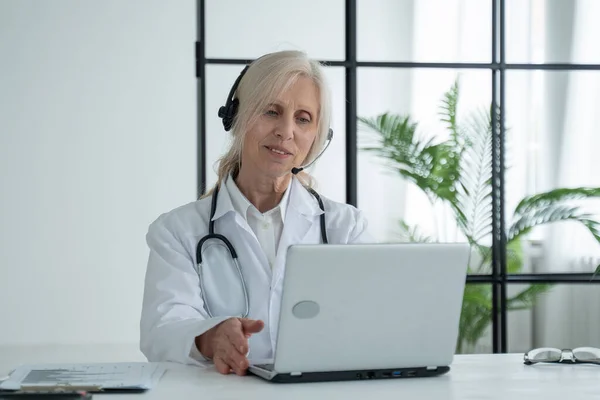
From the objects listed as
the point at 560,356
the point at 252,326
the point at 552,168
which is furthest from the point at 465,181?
the point at 252,326

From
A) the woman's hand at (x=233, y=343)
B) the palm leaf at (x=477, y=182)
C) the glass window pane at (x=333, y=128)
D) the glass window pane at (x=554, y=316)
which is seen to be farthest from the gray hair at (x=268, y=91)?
the glass window pane at (x=554, y=316)

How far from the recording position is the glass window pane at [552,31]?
500 centimetres

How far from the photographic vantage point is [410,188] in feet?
16.2

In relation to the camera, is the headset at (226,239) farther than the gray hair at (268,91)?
No

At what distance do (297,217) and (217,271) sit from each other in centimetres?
29

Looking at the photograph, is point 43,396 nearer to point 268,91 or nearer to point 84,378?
point 84,378

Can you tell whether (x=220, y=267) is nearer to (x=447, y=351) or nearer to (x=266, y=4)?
(x=447, y=351)

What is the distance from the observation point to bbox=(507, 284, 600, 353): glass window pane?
197 inches

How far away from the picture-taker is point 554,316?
505 cm

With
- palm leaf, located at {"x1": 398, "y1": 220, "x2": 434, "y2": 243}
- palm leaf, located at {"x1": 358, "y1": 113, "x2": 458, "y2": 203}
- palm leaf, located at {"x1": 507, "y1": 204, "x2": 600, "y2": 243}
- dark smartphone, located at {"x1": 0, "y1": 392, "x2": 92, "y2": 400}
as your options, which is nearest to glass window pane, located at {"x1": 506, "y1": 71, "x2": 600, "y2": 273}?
palm leaf, located at {"x1": 507, "y1": 204, "x2": 600, "y2": 243}

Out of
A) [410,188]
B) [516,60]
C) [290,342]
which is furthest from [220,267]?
[516,60]

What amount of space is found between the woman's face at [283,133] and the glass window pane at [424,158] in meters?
2.30

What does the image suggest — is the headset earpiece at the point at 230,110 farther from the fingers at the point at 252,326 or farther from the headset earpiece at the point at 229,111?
the fingers at the point at 252,326

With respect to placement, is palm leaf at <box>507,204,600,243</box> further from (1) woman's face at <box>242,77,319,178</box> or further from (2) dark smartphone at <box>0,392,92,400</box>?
(2) dark smartphone at <box>0,392,92,400</box>
